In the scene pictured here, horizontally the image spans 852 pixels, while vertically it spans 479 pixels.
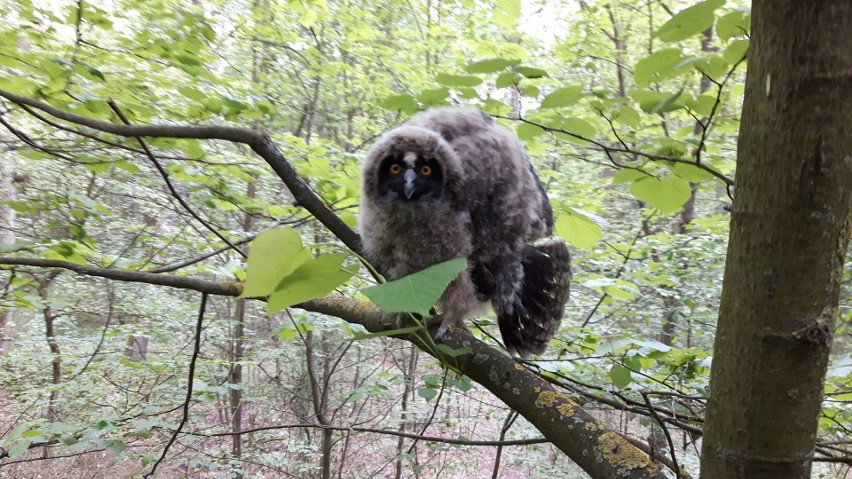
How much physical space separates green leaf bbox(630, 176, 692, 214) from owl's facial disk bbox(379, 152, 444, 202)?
76cm

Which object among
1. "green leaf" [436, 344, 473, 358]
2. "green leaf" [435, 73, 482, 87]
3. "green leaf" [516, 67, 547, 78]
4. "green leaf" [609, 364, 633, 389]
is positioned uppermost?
"green leaf" [516, 67, 547, 78]

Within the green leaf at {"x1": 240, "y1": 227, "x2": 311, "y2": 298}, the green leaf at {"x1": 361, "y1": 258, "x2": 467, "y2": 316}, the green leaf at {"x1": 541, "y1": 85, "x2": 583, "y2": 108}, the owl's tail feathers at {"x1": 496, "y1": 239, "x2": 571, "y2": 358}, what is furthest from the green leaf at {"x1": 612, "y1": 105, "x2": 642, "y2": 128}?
the green leaf at {"x1": 240, "y1": 227, "x2": 311, "y2": 298}

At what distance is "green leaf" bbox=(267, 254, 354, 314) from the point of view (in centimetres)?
74

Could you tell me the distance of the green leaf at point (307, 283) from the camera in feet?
2.43

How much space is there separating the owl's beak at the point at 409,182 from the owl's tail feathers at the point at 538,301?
1.89ft

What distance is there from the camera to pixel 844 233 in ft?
2.35

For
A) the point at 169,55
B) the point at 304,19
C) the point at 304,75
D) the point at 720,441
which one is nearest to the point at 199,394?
the point at 169,55

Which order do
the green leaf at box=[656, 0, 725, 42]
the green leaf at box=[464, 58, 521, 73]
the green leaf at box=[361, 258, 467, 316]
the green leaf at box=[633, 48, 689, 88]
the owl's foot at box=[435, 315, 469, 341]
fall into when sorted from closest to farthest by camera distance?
the green leaf at box=[361, 258, 467, 316] < the green leaf at box=[656, 0, 725, 42] < the green leaf at box=[633, 48, 689, 88] < the green leaf at box=[464, 58, 521, 73] < the owl's foot at box=[435, 315, 469, 341]

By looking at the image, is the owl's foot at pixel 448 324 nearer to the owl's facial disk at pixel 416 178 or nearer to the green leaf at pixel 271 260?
the owl's facial disk at pixel 416 178

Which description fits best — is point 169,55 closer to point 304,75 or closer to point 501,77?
point 501,77

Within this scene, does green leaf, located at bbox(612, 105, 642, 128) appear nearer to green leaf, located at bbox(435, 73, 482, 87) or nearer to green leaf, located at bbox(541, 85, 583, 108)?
green leaf, located at bbox(541, 85, 583, 108)

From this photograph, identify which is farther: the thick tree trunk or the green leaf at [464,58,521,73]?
the green leaf at [464,58,521,73]

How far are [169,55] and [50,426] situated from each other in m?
2.16

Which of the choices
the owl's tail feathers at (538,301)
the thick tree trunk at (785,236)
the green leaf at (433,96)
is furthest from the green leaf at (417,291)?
the owl's tail feathers at (538,301)
